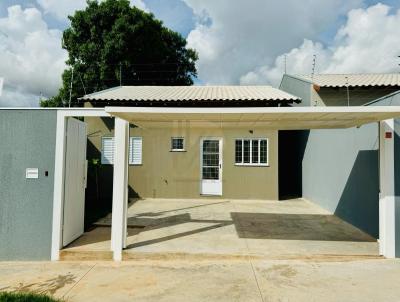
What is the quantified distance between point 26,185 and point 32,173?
231mm

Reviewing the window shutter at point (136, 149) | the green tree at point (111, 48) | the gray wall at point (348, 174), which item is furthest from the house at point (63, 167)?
the green tree at point (111, 48)

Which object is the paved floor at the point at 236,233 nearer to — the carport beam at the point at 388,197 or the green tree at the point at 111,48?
the carport beam at the point at 388,197

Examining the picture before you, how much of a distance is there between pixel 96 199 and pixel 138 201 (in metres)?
1.95

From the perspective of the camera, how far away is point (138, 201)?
11.3 meters

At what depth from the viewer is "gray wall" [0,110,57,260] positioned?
527 cm

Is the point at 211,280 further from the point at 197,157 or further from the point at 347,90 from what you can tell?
the point at 347,90

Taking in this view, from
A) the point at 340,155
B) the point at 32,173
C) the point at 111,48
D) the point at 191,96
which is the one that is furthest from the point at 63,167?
the point at 111,48

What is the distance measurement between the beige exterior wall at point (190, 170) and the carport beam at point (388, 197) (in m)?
6.24

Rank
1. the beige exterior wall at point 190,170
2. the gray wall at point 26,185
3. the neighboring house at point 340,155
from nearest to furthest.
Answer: the gray wall at point 26,185, the neighboring house at point 340,155, the beige exterior wall at point 190,170

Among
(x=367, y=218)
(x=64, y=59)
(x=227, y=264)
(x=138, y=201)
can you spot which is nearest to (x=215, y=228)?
(x=227, y=264)

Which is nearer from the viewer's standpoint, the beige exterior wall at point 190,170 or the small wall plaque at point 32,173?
the small wall plaque at point 32,173

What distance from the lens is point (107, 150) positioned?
12.4 m

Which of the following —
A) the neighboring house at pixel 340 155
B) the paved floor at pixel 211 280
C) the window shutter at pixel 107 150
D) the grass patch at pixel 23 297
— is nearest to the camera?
the grass patch at pixel 23 297

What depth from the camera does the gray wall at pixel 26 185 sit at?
5266 mm
